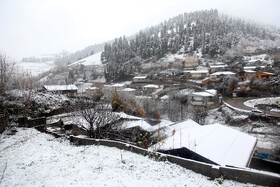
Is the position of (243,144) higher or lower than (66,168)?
lower

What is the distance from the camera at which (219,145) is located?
31.3 feet

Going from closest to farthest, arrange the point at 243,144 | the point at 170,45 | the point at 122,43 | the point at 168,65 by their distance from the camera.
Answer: the point at 243,144, the point at 168,65, the point at 170,45, the point at 122,43

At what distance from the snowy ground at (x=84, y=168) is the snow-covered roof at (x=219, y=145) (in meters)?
2.68

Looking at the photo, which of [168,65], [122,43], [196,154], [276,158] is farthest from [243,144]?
[122,43]

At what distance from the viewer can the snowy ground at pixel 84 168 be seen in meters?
5.26

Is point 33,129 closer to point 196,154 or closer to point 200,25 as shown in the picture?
point 196,154

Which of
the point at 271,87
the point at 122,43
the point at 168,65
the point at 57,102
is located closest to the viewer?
the point at 57,102

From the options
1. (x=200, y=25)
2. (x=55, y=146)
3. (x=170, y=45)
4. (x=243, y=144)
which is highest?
(x=200, y=25)

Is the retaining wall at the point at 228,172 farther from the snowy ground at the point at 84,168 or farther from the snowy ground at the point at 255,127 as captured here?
the snowy ground at the point at 255,127

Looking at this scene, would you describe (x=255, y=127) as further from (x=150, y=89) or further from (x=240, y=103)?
(x=150, y=89)

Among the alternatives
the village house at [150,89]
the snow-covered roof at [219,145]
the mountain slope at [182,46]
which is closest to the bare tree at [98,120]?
the snow-covered roof at [219,145]

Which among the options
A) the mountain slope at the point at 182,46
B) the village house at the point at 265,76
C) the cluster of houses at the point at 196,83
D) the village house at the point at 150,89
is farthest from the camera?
the mountain slope at the point at 182,46

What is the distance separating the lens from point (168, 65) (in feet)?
191

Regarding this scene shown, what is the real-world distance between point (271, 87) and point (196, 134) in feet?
89.3
